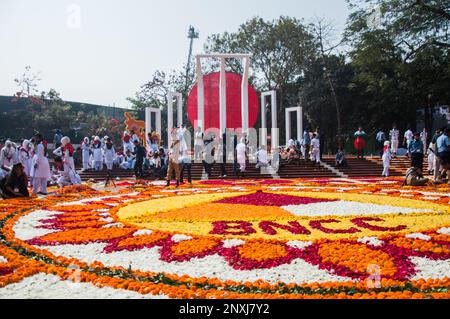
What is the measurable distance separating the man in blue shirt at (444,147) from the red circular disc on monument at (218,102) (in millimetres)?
14544

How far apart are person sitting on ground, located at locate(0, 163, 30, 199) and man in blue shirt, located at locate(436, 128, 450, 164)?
449 inches

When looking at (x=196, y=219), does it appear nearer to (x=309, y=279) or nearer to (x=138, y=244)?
(x=138, y=244)

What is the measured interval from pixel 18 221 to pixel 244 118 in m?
16.5

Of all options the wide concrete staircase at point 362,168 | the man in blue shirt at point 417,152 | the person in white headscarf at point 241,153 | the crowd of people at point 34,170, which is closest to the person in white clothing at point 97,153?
the crowd of people at point 34,170

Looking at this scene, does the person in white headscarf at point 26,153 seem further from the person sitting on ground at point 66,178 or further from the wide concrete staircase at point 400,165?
the wide concrete staircase at point 400,165

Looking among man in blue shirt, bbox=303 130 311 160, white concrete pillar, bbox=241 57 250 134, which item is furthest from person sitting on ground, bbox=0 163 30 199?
man in blue shirt, bbox=303 130 311 160

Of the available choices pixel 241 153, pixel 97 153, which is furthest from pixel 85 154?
pixel 241 153

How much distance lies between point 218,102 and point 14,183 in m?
15.9

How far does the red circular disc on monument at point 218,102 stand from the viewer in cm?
2642

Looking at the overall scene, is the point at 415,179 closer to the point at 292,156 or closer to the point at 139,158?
the point at 292,156

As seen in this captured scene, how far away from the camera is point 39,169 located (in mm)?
12992

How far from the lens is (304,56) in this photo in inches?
1391
